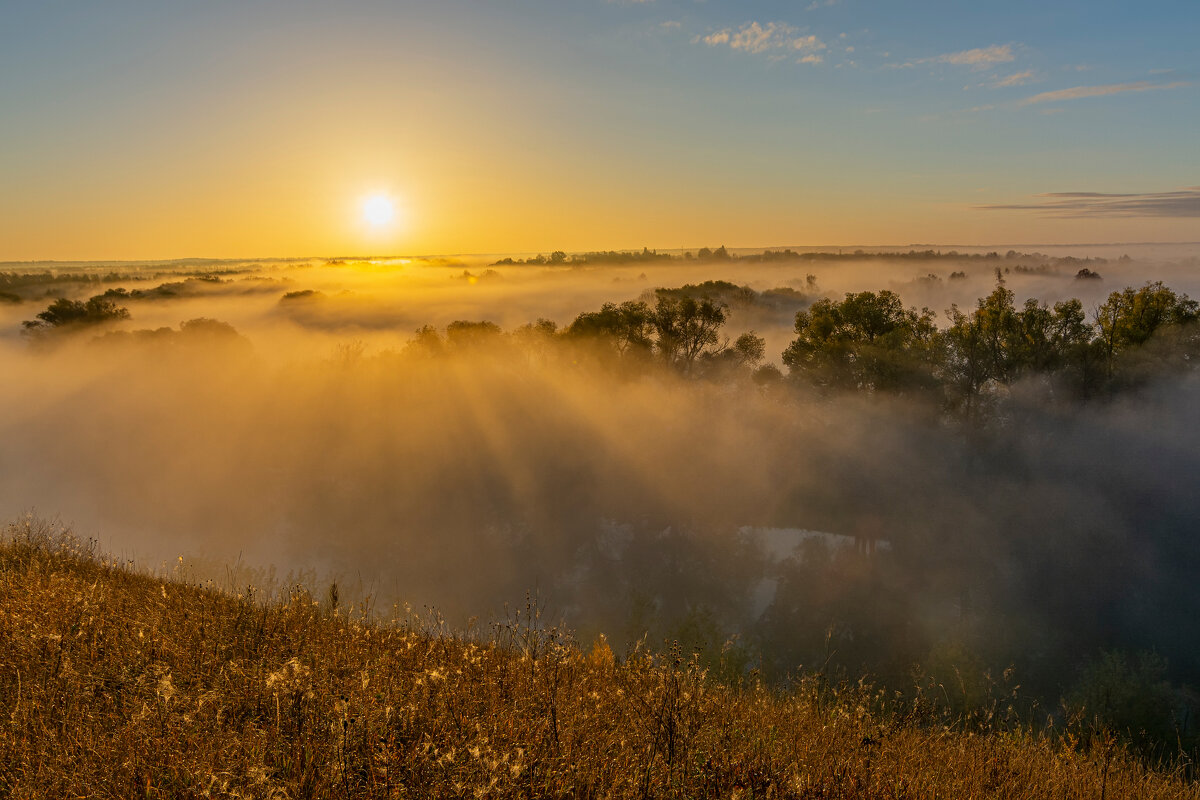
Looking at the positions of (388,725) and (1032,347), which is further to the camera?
(1032,347)

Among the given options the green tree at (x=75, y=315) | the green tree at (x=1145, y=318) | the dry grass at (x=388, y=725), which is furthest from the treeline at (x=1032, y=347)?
the green tree at (x=75, y=315)

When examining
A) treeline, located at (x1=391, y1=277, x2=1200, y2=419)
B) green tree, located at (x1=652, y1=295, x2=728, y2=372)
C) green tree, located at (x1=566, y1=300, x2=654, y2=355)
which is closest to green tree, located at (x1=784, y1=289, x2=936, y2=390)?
treeline, located at (x1=391, y1=277, x2=1200, y2=419)

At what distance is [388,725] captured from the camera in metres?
4.62

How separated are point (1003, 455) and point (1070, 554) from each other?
6814 millimetres

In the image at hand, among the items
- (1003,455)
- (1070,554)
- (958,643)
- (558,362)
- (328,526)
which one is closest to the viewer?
(958,643)

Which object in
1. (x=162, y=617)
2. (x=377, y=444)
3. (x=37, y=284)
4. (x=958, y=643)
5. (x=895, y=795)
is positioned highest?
(x=37, y=284)

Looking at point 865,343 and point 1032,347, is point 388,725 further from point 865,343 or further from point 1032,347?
point 1032,347

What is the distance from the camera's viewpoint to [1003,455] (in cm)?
4031

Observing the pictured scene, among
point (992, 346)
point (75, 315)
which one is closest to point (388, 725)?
point (992, 346)

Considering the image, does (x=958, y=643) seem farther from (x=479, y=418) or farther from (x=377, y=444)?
(x=377, y=444)

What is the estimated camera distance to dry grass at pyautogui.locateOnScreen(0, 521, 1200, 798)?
4.13 m

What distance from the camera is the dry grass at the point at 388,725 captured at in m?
4.13

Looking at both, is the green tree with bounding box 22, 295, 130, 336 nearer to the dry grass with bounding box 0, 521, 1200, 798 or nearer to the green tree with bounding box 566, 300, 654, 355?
the green tree with bounding box 566, 300, 654, 355

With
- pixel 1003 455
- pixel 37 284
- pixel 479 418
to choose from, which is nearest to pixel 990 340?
pixel 1003 455
